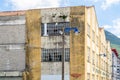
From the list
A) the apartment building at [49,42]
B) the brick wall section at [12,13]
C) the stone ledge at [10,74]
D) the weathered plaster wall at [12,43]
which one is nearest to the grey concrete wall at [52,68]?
the apartment building at [49,42]

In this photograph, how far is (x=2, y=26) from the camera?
5181cm

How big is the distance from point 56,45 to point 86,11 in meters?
6.34

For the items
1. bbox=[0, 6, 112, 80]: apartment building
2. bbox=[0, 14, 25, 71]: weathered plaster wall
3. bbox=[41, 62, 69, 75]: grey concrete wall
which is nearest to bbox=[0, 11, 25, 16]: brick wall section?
bbox=[0, 6, 112, 80]: apartment building

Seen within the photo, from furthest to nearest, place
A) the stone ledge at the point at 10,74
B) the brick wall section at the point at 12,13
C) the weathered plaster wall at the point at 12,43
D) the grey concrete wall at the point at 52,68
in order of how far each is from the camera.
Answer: the brick wall section at the point at 12,13
the weathered plaster wall at the point at 12,43
the stone ledge at the point at 10,74
the grey concrete wall at the point at 52,68

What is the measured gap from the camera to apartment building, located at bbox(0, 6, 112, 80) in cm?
4847

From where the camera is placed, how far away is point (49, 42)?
49.8 meters

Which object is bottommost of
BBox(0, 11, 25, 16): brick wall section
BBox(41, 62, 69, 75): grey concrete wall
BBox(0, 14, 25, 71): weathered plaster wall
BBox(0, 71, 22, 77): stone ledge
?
BBox(0, 71, 22, 77): stone ledge

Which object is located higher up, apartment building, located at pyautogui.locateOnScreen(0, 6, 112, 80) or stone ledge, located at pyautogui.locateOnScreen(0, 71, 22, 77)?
apartment building, located at pyautogui.locateOnScreen(0, 6, 112, 80)

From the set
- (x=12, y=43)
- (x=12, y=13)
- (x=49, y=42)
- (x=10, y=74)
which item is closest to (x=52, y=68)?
(x=49, y=42)

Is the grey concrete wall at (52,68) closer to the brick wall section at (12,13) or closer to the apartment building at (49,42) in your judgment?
the apartment building at (49,42)

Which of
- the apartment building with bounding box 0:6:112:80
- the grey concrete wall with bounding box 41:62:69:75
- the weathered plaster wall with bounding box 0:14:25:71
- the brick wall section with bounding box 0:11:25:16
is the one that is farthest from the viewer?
the brick wall section with bounding box 0:11:25:16

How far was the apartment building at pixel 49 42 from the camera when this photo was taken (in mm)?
48469

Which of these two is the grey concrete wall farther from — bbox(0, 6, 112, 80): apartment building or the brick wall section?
the brick wall section

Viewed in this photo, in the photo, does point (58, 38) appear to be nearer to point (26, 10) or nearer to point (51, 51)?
point (51, 51)
